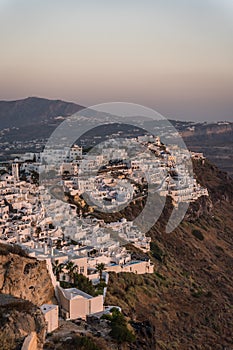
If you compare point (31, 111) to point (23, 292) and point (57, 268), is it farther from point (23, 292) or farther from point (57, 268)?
point (23, 292)

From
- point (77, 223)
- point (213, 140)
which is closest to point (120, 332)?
point (77, 223)

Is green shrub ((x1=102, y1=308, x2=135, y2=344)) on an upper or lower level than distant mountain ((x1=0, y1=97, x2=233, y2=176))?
upper

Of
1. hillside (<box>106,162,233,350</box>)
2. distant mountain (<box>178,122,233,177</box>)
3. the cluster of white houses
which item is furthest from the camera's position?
distant mountain (<box>178,122,233,177</box>)

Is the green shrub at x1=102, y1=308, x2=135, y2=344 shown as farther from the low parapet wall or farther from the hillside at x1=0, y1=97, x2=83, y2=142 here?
the hillside at x1=0, y1=97, x2=83, y2=142

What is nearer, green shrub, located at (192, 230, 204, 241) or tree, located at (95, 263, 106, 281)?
tree, located at (95, 263, 106, 281)

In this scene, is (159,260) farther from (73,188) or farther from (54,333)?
(54,333)

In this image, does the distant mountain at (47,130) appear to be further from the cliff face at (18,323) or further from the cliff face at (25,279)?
the cliff face at (18,323)

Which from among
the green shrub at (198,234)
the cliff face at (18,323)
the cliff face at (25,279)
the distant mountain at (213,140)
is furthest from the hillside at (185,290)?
Result: the distant mountain at (213,140)

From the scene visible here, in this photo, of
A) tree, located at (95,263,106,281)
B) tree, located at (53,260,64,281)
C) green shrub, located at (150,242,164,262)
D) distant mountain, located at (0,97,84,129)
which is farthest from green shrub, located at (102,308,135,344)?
distant mountain, located at (0,97,84,129)
